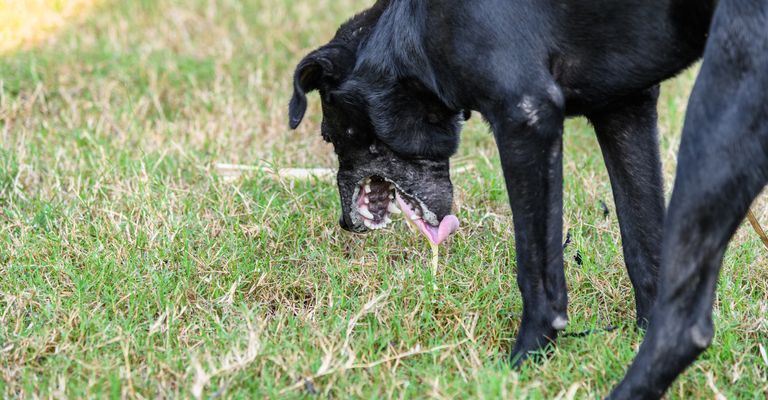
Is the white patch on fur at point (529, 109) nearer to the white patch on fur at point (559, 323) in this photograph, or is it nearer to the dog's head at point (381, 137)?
the dog's head at point (381, 137)

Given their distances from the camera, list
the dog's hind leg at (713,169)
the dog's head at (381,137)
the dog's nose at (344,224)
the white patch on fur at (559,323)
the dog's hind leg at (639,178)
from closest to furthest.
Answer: the dog's hind leg at (713,169) → the white patch on fur at (559,323) → the dog's hind leg at (639,178) → the dog's head at (381,137) → the dog's nose at (344,224)

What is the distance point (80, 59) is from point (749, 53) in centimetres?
485

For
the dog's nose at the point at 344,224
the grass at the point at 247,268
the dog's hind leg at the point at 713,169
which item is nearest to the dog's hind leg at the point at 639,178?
the grass at the point at 247,268

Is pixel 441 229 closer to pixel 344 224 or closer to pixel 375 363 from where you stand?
pixel 344 224

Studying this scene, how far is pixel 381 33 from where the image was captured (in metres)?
3.80

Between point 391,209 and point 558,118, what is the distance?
49.6 inches

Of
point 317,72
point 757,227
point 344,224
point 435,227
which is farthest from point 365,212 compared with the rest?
point 757,227

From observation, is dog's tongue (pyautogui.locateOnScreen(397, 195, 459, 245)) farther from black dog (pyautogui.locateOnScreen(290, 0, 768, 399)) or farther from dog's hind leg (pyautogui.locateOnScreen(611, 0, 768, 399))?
dog's hind leg (pyautogui.locateOnScreen(611, 0, 768, 399))

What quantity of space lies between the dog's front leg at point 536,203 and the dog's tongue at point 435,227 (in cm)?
71

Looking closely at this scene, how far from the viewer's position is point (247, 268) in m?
4.11

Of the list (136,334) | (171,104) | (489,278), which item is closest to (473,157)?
(489,278)

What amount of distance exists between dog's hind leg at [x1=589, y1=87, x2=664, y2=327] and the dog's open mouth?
79cm

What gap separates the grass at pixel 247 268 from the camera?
3.31m

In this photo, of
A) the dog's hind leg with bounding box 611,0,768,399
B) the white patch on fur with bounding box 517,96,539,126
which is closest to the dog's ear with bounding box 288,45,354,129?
the white patch on fur with bounding box 517,96,539,126
